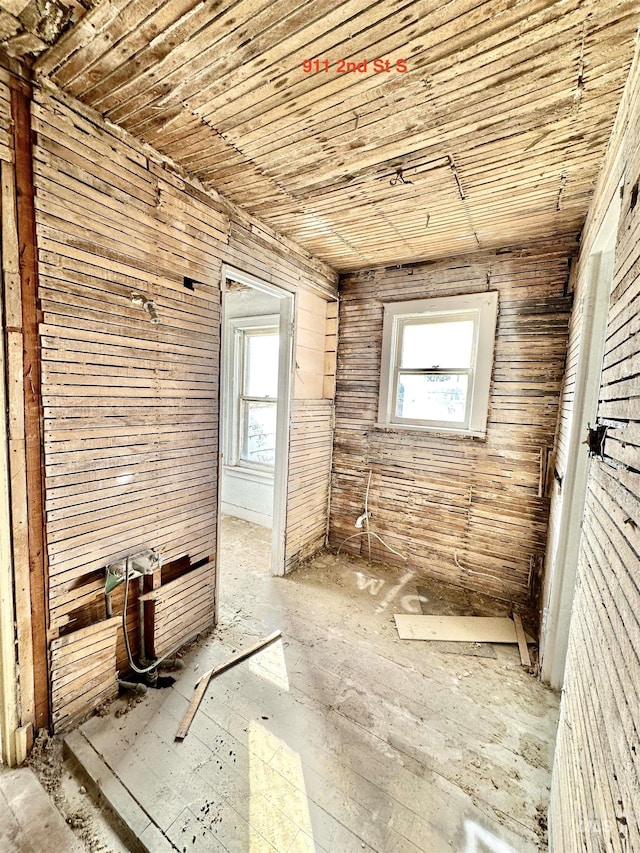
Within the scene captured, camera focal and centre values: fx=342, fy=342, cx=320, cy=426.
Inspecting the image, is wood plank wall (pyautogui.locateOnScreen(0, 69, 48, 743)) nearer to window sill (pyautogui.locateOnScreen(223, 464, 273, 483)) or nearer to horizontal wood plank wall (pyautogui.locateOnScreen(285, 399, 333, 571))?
horizontal wood plank wall (pyautogui.locateOnScreen(285, 399, 333, 571))

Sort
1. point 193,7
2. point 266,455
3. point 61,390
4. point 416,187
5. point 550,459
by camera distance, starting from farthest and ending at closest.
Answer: point 266,455 → point 550,459 → point 416,187 → point 61,390 → point 193,7

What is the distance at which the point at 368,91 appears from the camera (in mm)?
1421

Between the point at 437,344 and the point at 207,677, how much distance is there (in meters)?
3.18

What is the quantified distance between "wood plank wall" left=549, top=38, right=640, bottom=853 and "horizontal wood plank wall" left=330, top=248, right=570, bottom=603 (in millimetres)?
1502

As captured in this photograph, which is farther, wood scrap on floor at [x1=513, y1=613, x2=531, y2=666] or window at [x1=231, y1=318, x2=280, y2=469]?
window at [x1=231, y1=318, x2=280, y2=469]

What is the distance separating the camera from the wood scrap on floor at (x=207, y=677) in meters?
1.75

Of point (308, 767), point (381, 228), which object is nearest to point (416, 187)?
point (381, 228)

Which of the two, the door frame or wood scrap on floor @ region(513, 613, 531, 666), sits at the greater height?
the door frame

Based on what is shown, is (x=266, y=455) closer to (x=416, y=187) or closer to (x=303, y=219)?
(x=303, y=219)

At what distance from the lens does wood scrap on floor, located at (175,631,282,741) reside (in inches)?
68.9

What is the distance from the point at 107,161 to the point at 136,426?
1316 millimetres

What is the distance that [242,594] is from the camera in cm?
295

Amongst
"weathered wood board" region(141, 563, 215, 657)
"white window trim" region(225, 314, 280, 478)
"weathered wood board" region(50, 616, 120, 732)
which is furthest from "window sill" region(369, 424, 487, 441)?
"weathered wood board" region(50, 616, 120, 732)

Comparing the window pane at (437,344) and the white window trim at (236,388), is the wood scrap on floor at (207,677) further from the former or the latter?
the window pane at (437,344)
